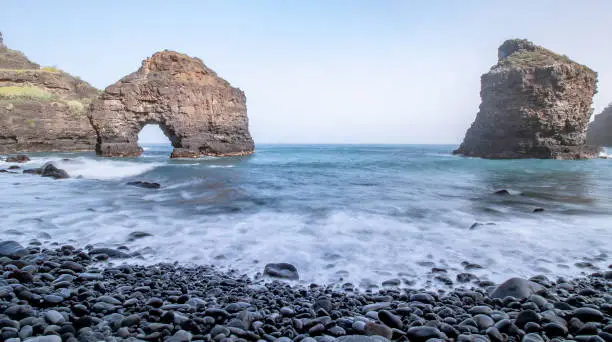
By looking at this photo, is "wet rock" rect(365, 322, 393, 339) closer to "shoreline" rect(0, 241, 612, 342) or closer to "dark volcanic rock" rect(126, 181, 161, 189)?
"shoreline" rect(0, 241, 612, 342)

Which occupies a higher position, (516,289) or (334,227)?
(516,289)

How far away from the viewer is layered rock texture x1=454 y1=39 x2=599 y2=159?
3219 cm

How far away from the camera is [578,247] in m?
5.77

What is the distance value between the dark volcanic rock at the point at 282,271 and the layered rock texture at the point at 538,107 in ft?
118

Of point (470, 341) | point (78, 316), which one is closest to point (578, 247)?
point (470, 341)

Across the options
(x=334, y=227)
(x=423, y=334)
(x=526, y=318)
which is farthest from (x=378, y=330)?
(x=334, y=227)

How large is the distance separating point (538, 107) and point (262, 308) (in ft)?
124

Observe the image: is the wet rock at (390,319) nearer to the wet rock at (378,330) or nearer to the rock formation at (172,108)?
the wet rock at (378,330)

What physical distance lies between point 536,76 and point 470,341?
37963 millimetres

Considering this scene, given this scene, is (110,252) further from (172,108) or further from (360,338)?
(172,108)

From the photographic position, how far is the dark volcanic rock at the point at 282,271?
4.35 metres

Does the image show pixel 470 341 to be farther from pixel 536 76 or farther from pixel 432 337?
pixel 536 76

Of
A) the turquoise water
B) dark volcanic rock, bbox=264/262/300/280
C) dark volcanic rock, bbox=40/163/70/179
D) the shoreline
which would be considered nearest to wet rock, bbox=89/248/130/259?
the turquoise water

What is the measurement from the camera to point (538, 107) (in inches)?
1273
